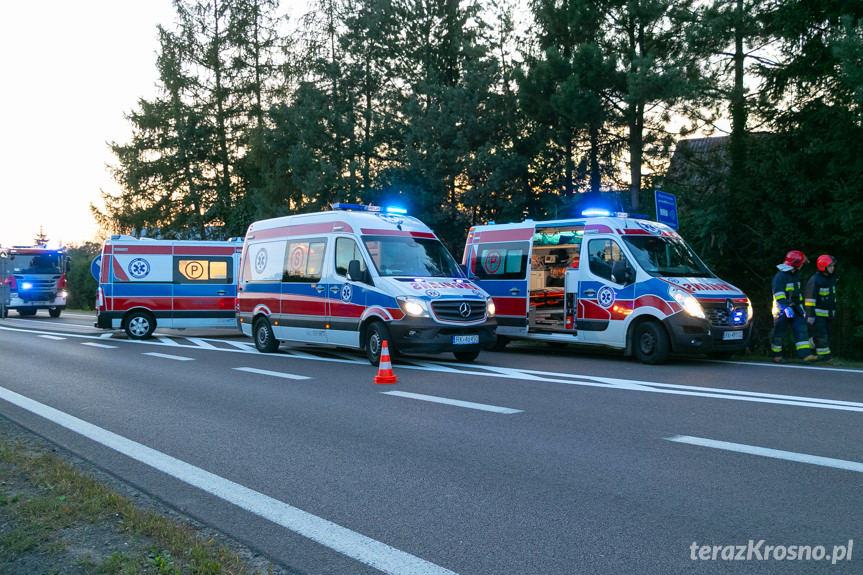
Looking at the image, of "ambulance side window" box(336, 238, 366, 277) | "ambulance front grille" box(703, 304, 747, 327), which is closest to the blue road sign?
"ambulance front grille" box(703, 304, 747, 327)

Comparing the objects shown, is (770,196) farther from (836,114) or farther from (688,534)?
(688,534)

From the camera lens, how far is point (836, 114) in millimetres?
14414

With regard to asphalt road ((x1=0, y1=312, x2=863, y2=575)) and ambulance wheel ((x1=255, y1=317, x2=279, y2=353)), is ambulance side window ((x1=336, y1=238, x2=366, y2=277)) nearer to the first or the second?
asphalt road ((x1=0, y1=312, x2=863, y2=575))

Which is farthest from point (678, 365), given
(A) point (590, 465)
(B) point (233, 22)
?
(B) point (233, 22)

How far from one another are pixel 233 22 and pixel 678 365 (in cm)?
2924

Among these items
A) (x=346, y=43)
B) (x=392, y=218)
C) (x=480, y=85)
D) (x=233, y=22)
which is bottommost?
(x=392, y=218)

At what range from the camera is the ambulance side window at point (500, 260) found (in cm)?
1514

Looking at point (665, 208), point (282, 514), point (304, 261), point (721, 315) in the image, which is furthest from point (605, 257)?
point (282, 514)

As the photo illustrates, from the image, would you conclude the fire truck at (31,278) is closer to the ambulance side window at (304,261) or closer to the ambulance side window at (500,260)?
the ambulance side window at (304,261)

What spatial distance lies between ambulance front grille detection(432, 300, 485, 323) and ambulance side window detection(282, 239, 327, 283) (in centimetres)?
266

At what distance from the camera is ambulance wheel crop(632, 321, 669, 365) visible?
40.1ft

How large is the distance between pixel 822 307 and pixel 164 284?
14.4 m

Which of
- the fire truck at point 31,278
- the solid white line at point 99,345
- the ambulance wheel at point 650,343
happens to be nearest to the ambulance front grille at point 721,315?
the ambulance wheel at point 650,343

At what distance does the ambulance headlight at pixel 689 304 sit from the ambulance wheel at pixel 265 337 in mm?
7430
